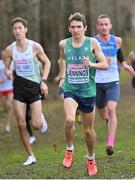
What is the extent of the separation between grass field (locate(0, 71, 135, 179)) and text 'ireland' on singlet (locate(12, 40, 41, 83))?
4.92 ft

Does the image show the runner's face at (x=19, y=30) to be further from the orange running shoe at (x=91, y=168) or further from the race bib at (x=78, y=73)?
the orange running shoe at (x=91, y=168)

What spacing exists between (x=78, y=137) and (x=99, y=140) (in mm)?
590

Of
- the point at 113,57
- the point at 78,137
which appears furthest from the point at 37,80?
the point at 78,137

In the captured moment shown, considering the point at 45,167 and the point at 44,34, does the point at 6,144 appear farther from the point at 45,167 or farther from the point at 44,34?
the point at 44,34

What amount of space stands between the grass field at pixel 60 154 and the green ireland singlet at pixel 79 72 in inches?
47.0

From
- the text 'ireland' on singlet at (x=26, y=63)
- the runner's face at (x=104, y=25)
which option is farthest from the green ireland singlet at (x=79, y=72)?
the runner's face at (x=104, y=25)

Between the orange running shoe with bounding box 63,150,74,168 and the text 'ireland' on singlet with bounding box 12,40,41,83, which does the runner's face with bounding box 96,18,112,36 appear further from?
the orange running shoe with bounding box 63,150,74,168

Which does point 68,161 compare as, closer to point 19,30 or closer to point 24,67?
point 24,67

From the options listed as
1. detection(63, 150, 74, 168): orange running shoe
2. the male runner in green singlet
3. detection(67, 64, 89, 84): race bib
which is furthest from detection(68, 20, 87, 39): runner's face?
detection(63, 150, 74, 168): orange running shoe

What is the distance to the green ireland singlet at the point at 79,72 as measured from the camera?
794 centimetres

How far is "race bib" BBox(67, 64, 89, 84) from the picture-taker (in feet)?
26.1

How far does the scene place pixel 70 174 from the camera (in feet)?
26.2

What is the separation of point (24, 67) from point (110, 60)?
5.31 ft

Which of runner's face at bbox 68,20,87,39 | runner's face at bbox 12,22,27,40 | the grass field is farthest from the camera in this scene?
runner's face at bbox 12,22,27,40
